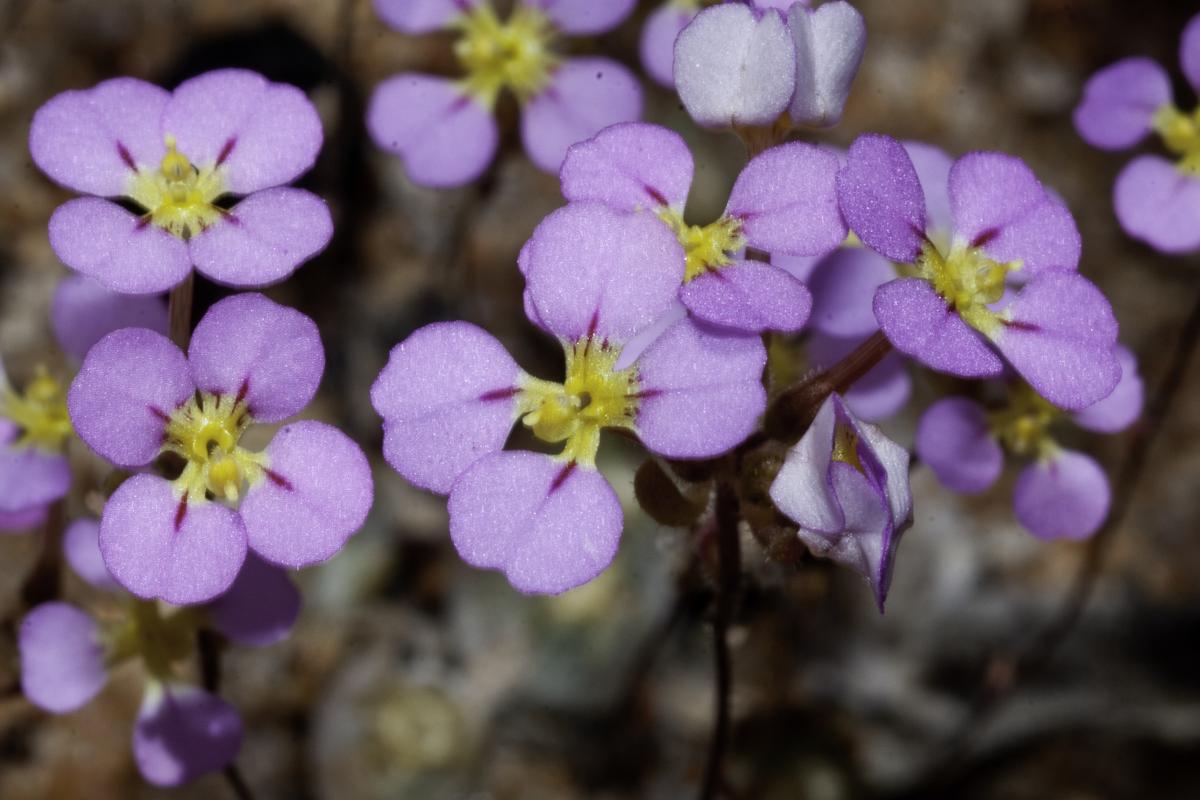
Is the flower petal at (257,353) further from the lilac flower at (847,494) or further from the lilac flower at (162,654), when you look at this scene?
the lilac flower at (847,494)

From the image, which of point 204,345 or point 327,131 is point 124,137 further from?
point 327,131

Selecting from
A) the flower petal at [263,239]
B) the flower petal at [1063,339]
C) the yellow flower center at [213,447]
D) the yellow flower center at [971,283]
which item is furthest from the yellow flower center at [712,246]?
the yellow flower center at [213,447]

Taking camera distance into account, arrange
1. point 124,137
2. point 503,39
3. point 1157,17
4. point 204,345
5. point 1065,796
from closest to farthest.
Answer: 1. point 204,345
2. point 124,137
3. point 503,39
4. point 1065,796
5. point 1157,17

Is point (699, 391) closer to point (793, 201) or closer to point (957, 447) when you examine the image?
point (793, 201)

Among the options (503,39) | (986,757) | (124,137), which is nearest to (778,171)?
(124,137)

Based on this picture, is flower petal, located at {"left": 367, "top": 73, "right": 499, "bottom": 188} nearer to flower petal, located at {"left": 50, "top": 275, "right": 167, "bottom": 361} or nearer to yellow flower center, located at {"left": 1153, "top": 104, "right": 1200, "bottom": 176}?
flower petal, located at {"left": 50, "top": 275, "right": 167, "bottom": 361}

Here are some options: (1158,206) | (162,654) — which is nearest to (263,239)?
(162,654)
